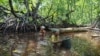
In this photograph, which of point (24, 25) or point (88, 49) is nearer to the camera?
point (88, 49)

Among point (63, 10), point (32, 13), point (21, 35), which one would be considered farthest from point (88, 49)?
point (63, 10)

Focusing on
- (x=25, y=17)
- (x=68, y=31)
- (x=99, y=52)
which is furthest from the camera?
(x=68, y=31)

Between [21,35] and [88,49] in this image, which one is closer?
[88,49]

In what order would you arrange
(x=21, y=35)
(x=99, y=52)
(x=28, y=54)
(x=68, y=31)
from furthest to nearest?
(x=68, y=31)
(x=21, y=35)
(x=99, y=52)
(x=28, y=54)

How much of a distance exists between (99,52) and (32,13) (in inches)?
351

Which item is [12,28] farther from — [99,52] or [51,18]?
[99,52]

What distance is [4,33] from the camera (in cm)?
1864

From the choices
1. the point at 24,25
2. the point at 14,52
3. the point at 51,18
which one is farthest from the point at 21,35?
the point at 14,52

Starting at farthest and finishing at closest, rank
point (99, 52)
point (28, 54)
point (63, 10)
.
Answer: point (63, 10), point (99, 52), point (28, 54)

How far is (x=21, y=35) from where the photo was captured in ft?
60.3

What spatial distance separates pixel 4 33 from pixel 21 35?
1375 millimetres

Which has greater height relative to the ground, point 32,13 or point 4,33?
point 32,13

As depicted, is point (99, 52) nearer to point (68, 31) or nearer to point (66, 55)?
point (66, 55)

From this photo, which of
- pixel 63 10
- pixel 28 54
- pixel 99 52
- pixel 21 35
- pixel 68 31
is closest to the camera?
pixel 28 54
